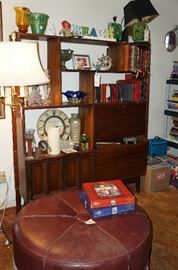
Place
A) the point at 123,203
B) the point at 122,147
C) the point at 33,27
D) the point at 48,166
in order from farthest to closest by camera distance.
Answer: the point at 122,147 < the point at 48,166 < the point at 33,27 < the point at 123,203

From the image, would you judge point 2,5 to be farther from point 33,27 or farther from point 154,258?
point 154,258

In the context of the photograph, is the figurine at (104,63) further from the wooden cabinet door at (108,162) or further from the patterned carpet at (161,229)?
the patterned carpet at (161,229)

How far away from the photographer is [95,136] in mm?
2869

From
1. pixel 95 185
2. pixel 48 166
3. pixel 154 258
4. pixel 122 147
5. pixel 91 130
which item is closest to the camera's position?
pixel 95 185

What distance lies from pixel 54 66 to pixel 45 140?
73cm

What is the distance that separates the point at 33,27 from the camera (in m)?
2.45

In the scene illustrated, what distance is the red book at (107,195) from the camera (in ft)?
5.63

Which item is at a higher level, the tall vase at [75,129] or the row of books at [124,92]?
the row of books at [124,92]

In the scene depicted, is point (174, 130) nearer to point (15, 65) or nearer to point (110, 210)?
point (110, 210)

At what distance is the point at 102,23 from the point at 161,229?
7.10ft

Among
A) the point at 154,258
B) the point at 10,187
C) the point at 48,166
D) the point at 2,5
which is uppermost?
the point at 2,5

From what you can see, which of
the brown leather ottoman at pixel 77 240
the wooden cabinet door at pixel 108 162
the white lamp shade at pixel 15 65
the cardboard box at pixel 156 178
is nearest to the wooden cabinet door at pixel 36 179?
the wooden cabinet door at pixel 108 162

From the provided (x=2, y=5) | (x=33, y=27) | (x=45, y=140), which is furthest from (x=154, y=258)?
(x=2, y=5)

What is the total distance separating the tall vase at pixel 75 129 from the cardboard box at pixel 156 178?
95 cm
